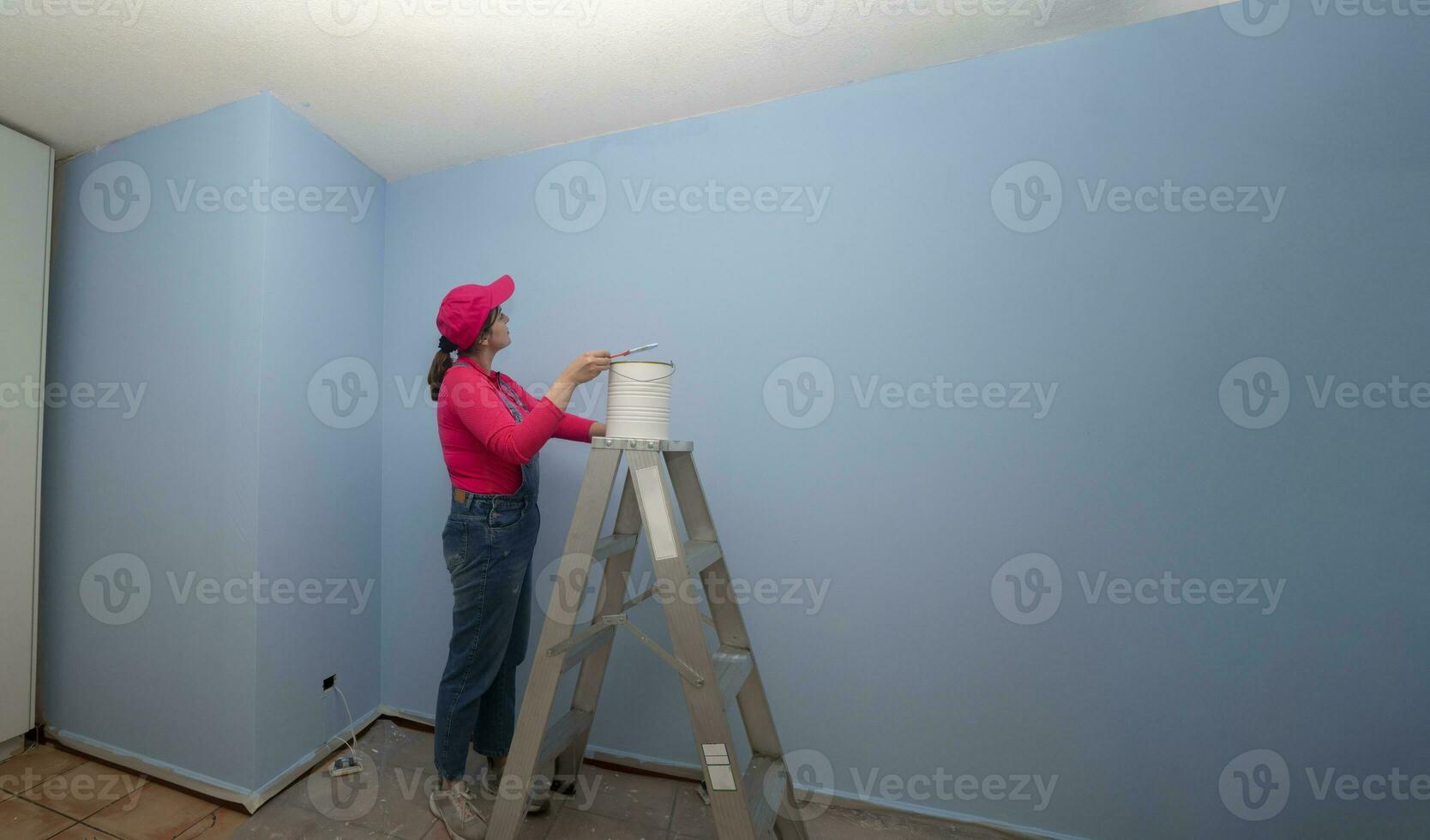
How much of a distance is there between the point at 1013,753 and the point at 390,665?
2.24 m

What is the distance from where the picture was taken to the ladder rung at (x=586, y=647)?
4.08 feet

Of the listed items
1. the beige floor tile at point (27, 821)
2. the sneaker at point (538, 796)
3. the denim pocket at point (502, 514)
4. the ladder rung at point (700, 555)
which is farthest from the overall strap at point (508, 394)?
the beige floor tile at point (27, 821)

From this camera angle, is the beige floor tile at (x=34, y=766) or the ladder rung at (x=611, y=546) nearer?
the ladder rung at (x=611, y=546)

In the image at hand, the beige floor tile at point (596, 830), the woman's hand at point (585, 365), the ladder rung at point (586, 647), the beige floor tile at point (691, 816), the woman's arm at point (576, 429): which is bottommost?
the beige floor tile at point (691, 816)

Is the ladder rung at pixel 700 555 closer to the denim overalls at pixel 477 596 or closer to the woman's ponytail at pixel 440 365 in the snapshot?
the denim overalls at pixel 477 596

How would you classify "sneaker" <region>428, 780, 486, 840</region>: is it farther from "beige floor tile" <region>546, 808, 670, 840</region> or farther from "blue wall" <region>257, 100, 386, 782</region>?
"blue wall" <region>257, 100, 386, 782</region>

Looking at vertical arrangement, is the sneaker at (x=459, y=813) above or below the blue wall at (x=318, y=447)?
below

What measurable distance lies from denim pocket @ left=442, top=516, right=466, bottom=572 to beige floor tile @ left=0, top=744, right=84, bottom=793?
167cm

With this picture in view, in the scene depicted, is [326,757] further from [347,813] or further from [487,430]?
[487,430]

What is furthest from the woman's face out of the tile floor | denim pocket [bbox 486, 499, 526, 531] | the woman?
the tile floor

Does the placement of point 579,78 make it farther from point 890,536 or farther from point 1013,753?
point 1013,753

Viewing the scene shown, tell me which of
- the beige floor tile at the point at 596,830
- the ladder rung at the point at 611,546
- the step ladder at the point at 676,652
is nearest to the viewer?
the step ladder at the point at 676,652

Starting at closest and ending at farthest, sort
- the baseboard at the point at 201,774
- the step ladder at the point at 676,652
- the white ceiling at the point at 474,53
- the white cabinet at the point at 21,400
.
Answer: the step ladder at the point at 676,652, the white ceiling at the point at 474,53, the baseboard at the point at 201,774, the white cabinet at the point at 21,400

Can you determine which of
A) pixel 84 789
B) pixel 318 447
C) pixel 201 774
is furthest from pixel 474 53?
pixel 84 789
